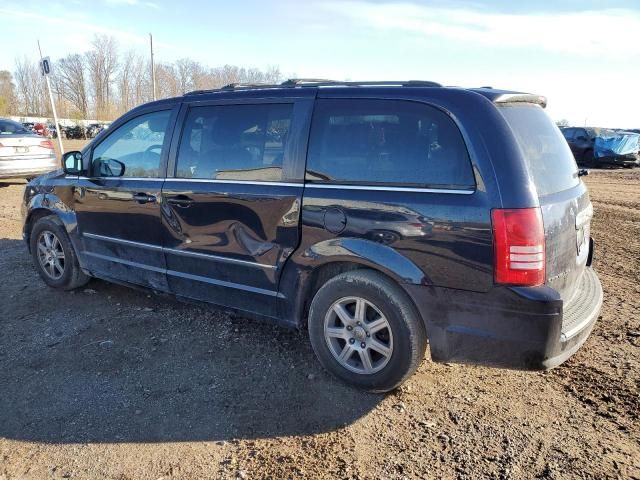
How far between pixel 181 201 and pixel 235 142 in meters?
0.63

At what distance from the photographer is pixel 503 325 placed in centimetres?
273

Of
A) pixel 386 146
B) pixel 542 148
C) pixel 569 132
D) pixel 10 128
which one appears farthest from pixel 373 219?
pixel 569 132

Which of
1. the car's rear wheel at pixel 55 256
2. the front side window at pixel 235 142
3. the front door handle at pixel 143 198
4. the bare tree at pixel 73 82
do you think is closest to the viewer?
the front side window at pixel 235 142

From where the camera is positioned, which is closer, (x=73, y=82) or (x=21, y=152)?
(x=21, y=152)

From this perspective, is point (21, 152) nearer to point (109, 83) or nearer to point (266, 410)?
point (266, 410)

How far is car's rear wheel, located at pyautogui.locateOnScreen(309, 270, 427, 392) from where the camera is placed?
9.93 ft

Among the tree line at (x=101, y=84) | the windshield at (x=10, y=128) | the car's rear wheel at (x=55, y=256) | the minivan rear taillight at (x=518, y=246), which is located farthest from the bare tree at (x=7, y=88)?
the minivan rear taillight at (x=518, y=246)

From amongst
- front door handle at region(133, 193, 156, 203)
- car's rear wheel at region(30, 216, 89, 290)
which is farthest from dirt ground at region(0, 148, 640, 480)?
front door handle at region(133, 193, 156, 203)

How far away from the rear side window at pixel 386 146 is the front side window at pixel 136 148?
152cm

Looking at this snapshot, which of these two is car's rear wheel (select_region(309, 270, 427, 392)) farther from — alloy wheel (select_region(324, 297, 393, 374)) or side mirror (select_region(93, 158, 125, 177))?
side mirror (select_region(93, 158, 125, 177))

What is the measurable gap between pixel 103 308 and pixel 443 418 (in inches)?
125

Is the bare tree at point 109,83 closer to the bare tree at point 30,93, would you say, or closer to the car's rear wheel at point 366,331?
the bare tree at point 30,93

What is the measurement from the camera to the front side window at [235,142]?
3523mm

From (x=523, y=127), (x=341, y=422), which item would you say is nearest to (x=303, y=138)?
(x=523, y=127)
